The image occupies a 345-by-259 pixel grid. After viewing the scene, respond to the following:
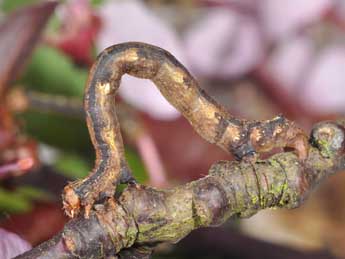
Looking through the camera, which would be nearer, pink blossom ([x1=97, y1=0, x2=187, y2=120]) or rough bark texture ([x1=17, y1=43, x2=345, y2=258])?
rough bark texture ([x1=17, y1=43, x2=345, y2=258])

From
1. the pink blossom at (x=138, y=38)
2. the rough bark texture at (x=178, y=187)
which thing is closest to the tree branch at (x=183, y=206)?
the rough bark texture at (x=178, y=187)

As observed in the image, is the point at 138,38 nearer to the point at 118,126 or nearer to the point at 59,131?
the point at 59,131

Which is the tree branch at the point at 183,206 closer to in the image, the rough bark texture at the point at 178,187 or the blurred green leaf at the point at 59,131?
the rough bark texture at the point at 178,187

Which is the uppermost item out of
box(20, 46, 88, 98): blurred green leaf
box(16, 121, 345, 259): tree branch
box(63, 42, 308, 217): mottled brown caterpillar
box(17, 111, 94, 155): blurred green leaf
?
box(20, 46, 88, 98): blurred green leaf

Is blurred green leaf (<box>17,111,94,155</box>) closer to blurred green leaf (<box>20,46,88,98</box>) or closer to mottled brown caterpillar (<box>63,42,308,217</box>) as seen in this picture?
blurred green leaf (<box>20,46,88,98</box>)

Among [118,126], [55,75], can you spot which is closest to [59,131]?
[55,75]

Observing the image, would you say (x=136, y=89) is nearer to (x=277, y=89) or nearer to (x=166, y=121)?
(x=166, y=121)

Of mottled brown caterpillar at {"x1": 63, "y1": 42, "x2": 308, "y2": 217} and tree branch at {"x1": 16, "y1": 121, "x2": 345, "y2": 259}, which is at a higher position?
mottled brown caterpillar at {"x1": 63, "y1": 42, "x2": 308, "y2": 217}

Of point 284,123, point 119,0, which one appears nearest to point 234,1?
point 119,0

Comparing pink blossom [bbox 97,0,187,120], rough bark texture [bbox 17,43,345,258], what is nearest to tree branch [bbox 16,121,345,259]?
rough bark texture [bbox 17,43,345,258]
